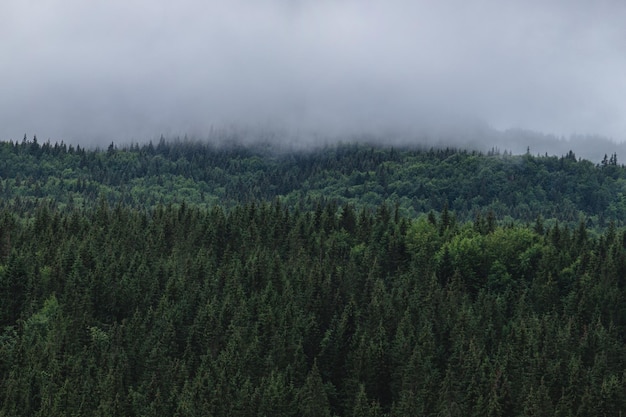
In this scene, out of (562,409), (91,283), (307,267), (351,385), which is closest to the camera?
(562,409)

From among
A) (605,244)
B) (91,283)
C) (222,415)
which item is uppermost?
(605,244)

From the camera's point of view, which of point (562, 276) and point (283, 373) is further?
point (562, 276)

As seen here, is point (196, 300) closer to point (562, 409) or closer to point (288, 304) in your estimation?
point (288, 304)

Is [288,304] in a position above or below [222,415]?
above

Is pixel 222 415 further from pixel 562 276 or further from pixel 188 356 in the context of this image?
pixel 562 276

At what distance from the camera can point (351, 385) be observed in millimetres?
137125

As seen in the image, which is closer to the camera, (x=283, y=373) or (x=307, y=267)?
(x=283, y=373)

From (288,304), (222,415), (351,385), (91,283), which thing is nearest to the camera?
(222,415)

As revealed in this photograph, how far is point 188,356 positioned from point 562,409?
213ft

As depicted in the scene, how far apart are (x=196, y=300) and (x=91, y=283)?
21.5 m

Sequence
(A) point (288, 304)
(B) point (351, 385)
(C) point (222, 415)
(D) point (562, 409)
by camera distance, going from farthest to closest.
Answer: (A) point (288, 304) < (B) point (351, 385) < (C) point (222, 415) < (D) point (562, 409)

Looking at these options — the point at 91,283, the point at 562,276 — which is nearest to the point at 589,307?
the point at 562,276

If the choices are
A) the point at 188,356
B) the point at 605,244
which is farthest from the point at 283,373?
the point at 605,244

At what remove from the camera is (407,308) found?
16300 centimetres
